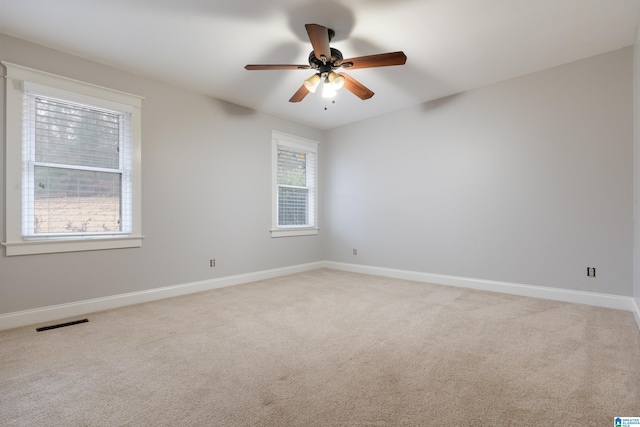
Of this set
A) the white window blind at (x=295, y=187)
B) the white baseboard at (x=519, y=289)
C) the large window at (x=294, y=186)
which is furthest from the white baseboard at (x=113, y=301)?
the white baseboard at (x=519, y=289)

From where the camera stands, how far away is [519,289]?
11.8 ft

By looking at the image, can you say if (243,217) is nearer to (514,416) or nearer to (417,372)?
(417,372)

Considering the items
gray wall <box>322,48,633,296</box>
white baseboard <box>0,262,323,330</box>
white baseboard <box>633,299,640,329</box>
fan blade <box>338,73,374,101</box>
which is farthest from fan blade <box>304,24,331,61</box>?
white baseboard <box>633,299,640,329</box>

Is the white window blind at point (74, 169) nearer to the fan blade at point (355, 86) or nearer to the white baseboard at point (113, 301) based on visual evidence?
the white baseboard at point (113, 301)

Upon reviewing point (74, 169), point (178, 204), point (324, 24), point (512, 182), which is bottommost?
point (178, 204)

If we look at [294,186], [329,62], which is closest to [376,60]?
[329,62]

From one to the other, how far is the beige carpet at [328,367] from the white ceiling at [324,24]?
2.65 metres

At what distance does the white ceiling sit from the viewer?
7.68 feet

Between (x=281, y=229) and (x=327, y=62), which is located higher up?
(x=327, y=62)

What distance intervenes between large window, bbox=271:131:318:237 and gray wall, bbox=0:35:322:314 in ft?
0.54

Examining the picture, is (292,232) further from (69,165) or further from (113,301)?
(69,165)

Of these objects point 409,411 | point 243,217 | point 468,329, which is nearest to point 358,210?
point 243,217

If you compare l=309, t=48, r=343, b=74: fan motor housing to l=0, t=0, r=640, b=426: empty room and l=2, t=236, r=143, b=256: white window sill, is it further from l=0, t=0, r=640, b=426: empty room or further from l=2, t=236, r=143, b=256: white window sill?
l=2, t=236, r=143, b=256: white window sill

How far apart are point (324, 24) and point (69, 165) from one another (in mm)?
2836
